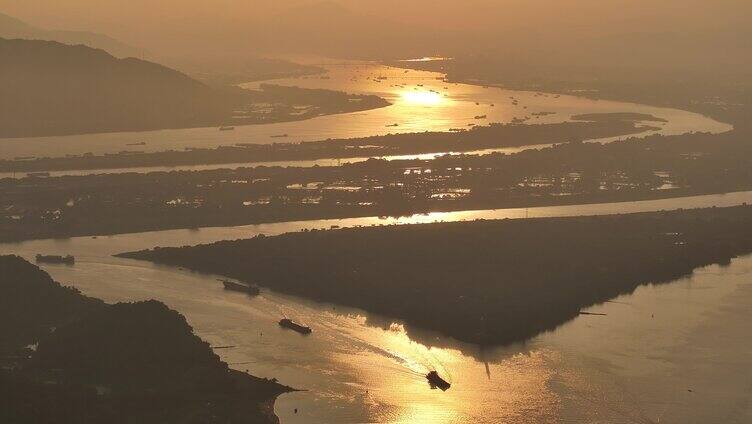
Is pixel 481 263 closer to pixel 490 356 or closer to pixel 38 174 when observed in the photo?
pixel 490 356

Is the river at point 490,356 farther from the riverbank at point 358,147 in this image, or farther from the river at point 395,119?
the river at point 395,119

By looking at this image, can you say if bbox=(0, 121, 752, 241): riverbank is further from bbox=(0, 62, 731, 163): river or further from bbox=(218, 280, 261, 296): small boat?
bbox=(0, 62, 731, 163): river

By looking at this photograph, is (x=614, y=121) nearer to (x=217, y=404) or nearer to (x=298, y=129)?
(x=298, y=129)

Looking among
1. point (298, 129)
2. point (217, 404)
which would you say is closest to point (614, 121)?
point (298, 129)

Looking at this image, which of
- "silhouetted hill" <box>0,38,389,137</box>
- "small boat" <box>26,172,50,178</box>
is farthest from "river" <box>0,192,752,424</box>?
"silhouetted hill" <box>0,38,389,137</box>

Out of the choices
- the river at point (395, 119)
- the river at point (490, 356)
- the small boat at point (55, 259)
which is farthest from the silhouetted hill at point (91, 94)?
the river at point (490, 356)

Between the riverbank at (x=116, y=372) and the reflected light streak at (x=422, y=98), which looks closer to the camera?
the riverbank at (x=116, y=372)
